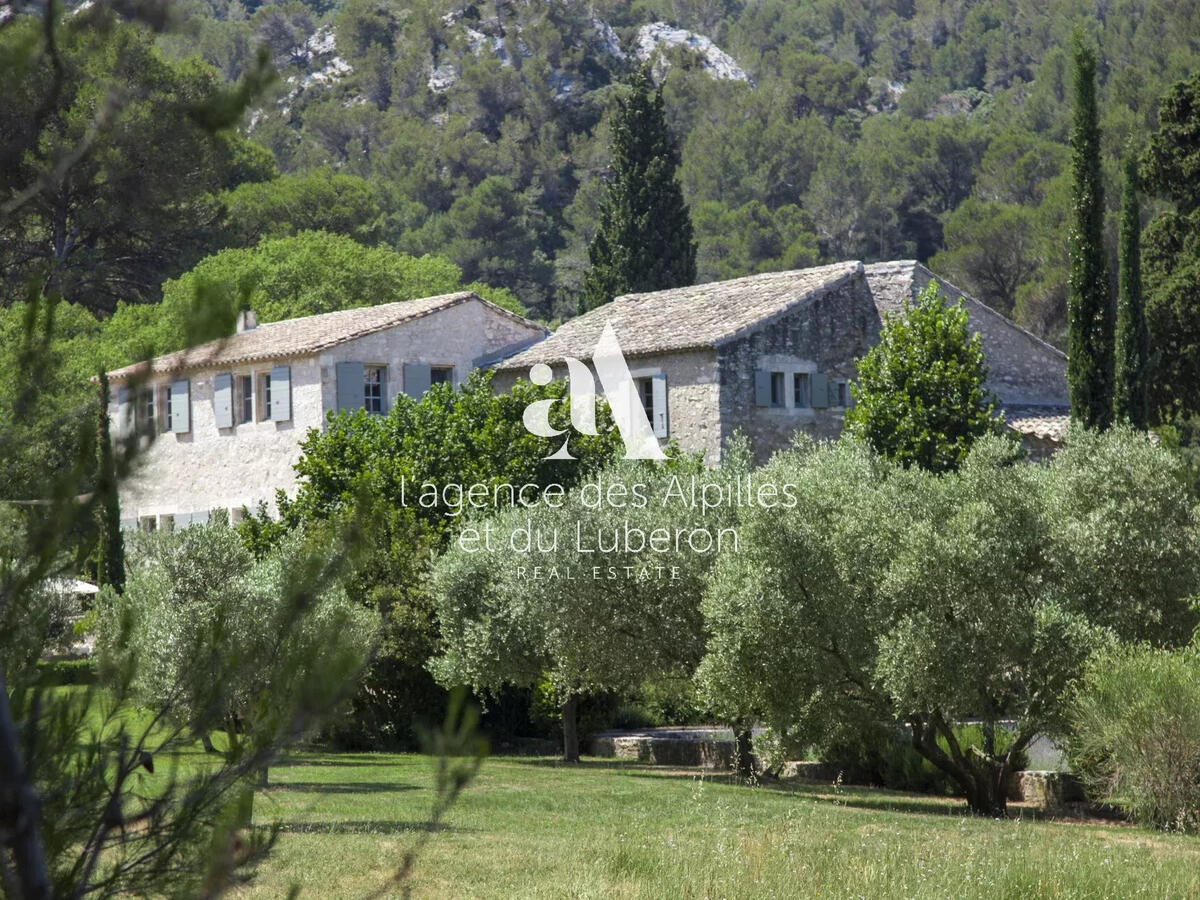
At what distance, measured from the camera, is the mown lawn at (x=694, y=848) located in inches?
448

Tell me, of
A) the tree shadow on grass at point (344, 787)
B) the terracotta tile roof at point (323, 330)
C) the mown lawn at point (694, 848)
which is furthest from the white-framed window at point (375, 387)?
the mown lawn at point (694, 848)

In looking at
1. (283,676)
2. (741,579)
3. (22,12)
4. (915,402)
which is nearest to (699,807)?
(741,579)

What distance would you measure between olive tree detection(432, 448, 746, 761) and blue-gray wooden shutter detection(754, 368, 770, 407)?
27.9 feet

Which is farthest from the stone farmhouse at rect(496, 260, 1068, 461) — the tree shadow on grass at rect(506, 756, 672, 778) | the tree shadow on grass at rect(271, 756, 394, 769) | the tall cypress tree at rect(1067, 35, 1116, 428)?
the tree shadow on grass at rect(271, 756, 394, 769)

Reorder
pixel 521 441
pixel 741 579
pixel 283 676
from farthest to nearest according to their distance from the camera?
pixel 521 441 → pixel 741 579 → pixel 283 676

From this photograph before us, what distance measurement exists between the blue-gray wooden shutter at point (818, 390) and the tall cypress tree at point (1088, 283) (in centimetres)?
517

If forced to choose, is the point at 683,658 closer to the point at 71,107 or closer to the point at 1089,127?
the point at 1089,127

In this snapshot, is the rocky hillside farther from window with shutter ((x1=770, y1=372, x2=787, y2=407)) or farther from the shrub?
the shrub

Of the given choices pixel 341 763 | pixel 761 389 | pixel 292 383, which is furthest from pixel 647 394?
pixel 341 763

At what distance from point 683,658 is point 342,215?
140 ft

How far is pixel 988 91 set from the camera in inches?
4215

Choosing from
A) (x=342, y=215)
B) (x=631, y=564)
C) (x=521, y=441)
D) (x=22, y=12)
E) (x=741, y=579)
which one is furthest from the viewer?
(x=342, y=215)

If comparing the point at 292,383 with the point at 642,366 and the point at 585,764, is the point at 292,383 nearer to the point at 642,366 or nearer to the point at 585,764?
the point at 642,366

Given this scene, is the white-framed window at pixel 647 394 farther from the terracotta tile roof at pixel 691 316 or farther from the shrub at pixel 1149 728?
the shrub at pixel 1149 728
